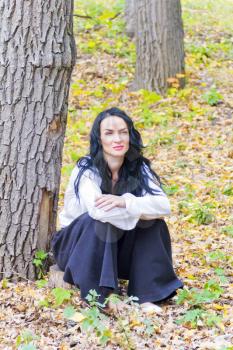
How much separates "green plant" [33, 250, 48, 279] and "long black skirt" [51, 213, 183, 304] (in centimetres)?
23

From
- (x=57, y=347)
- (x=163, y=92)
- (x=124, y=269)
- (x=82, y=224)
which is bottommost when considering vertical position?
(x=57, y=347)

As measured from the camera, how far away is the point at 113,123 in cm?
442

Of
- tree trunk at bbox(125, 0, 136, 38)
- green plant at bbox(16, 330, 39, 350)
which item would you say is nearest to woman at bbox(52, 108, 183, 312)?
green plant at bbox(16, 330, 39, 350)

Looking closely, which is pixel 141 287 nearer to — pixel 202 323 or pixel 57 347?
pixel 202 323

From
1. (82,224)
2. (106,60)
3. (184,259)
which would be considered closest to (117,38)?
(106,60)

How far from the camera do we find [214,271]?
196 inches

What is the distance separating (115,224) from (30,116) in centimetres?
98

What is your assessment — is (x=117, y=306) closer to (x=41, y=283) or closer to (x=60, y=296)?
(x=60, y=296)

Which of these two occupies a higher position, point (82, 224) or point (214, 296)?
point (82, 224)

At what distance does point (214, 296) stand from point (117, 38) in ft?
30.1

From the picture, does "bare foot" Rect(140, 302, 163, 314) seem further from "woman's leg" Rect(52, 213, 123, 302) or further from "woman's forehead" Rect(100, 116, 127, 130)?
"woman's forehead" Rect(100, 116, 127, 130)

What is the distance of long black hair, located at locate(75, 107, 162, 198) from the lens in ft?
14.5

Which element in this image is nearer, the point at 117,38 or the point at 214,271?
the point at 214,271

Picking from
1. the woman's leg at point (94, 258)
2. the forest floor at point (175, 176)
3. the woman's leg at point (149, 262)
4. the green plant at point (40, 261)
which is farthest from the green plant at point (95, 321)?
the green plant at point (40, 261)
